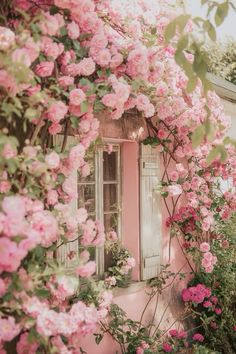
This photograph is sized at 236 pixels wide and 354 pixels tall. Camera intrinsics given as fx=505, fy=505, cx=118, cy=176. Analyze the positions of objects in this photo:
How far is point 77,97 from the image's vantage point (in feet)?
12.1

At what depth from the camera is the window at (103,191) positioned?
4.98 m

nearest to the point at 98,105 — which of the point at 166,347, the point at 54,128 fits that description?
the point at 54,128

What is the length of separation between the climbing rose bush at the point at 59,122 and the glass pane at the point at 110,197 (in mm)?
586

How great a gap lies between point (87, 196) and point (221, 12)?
2.62 metres

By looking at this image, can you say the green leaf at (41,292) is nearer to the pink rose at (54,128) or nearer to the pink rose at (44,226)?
the pink rose at (44,226)

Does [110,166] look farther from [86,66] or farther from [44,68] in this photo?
[44,68]

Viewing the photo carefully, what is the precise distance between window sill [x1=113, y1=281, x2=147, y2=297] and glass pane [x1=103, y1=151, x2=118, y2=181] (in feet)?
3.76

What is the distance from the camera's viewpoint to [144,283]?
18.2 ft

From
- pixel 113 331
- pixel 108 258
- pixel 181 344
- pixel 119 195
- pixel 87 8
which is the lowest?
pixel 181 344

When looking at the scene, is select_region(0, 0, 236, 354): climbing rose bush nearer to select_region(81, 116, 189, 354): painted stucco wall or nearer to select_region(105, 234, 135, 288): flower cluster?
select_region(105, 234, 135, 288): flower cluster

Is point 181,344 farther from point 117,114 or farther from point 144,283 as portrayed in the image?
point 117,114

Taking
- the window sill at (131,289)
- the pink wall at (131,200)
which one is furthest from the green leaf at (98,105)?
the window sill at (131,289)

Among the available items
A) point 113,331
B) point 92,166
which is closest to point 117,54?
point 92,166

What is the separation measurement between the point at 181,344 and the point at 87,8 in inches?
144
